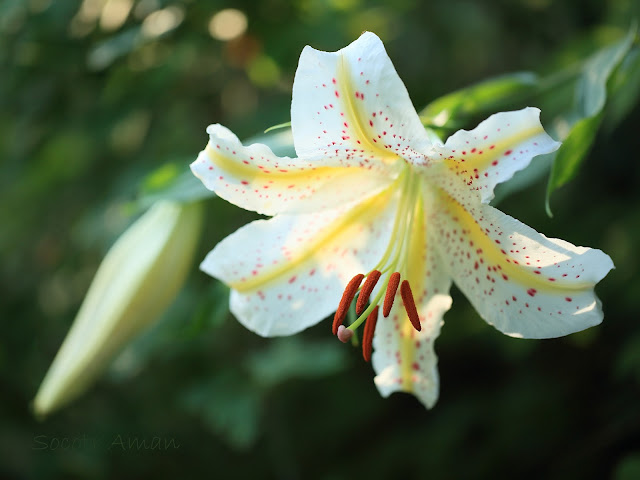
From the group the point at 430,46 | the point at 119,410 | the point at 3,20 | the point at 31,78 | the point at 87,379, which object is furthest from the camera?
the point at 430,46

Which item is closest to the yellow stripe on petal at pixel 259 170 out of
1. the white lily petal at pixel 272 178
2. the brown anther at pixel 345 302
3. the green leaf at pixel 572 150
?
the white lily petal at pixel 272 178

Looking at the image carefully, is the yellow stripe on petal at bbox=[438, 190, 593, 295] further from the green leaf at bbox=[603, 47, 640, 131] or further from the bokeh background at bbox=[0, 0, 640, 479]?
the bokeh background at bbox=[0, 0, 640, 479]

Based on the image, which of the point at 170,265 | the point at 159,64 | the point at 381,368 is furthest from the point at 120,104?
the point at 381,368

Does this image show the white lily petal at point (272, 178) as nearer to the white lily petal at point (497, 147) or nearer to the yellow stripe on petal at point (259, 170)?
the yellow stripe on petal at point (259, 170)

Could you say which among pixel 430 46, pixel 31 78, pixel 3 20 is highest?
pixel 3 20

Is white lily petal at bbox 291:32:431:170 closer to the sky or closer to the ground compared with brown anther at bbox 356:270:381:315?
closer to the sky

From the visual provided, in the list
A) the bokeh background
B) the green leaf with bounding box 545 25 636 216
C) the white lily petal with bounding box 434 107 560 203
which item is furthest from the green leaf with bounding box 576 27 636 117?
the bokeh background

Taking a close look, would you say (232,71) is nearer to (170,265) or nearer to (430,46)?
(430,46)
